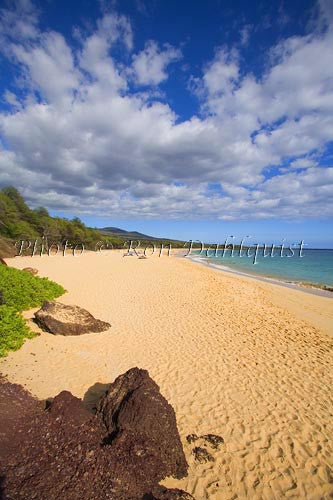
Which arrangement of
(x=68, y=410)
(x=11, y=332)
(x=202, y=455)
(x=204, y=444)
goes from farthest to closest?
(x=11, y=332) < (x=204, y=444) < (x=202, y=455) < (x=68, y=410)

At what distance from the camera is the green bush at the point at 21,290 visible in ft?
40.0

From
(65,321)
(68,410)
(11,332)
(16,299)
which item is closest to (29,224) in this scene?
(16,299)

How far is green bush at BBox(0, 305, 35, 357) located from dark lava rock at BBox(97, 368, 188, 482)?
16.3ft

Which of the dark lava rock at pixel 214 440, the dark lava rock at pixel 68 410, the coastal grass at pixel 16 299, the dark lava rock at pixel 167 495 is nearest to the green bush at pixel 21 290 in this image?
the coastal grass at pixel 16 299

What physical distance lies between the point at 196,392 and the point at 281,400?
2.32 m

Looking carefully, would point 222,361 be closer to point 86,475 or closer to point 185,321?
point 185,321

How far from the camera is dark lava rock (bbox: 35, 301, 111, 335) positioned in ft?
34.2

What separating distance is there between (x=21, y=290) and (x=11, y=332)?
174 inches

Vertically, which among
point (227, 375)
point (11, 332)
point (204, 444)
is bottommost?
point (204, 444)

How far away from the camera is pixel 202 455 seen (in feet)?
16.9

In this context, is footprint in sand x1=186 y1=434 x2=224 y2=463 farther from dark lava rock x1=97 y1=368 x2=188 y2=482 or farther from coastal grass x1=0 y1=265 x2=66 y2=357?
coastal grass x1=0 y1=265 x2=66 y2=357

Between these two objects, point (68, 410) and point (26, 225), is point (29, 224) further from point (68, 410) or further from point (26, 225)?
point (68, 410)

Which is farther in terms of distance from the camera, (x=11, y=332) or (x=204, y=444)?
(x=11, y=332)

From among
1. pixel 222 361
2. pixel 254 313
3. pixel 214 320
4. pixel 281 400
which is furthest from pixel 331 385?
pixel 254 313
